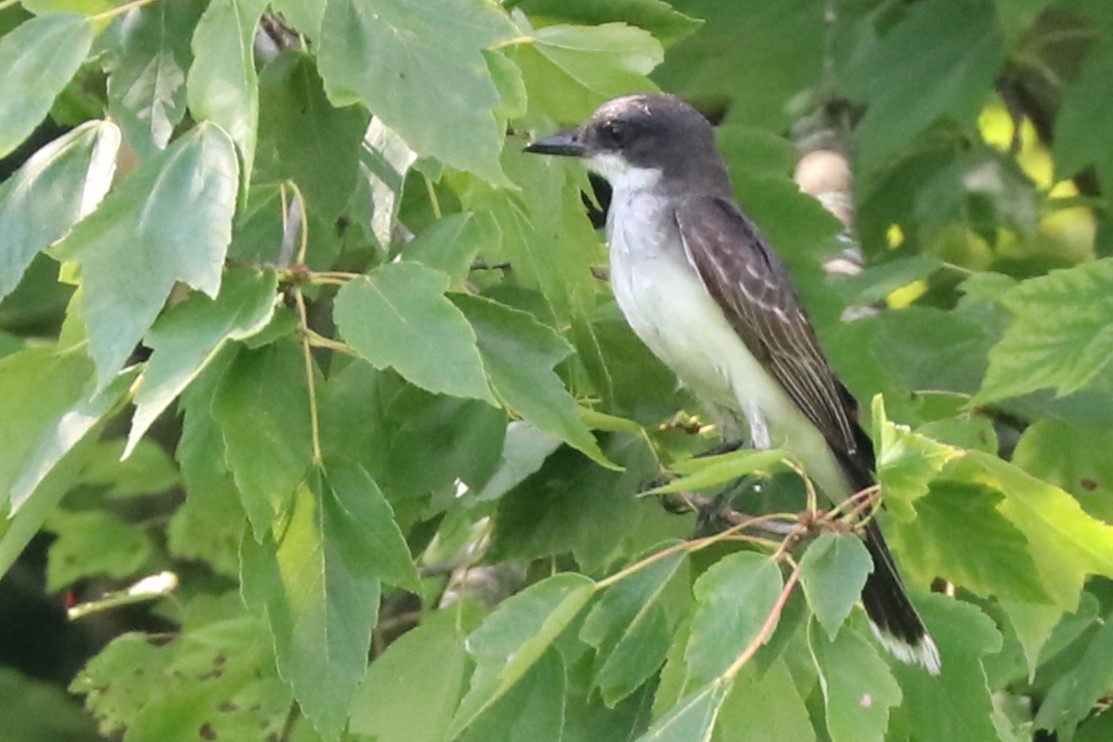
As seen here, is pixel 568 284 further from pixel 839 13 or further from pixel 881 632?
pixel 839 13

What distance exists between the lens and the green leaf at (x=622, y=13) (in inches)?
96.0

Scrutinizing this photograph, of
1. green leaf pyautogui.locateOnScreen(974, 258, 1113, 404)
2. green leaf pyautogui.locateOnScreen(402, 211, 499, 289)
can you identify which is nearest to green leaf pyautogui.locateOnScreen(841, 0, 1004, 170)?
green leaf pyautogui.locateOnScreen(974, 258, 1113, 404)

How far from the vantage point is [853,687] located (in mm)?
1810

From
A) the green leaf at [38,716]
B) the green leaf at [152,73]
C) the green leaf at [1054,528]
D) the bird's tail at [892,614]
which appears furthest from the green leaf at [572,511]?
the green leaf at [38,716]

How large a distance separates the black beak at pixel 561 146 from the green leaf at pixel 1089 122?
1.58 m

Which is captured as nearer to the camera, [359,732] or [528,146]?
[359,732]

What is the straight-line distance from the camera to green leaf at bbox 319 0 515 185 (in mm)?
1867

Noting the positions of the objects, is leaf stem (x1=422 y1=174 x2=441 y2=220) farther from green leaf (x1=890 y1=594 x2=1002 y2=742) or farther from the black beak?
green leaf (x1=890 y1=594 x2=1002 y2=742)

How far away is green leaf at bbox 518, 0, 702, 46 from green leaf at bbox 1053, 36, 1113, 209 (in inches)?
73.7

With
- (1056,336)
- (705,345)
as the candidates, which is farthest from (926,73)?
(1056,336)

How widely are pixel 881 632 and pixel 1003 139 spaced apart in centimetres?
340

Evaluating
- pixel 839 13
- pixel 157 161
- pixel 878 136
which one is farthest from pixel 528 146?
pixel 839 13

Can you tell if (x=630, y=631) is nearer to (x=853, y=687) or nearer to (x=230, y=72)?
(x=853, y=687)

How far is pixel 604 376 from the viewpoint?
2627mm
